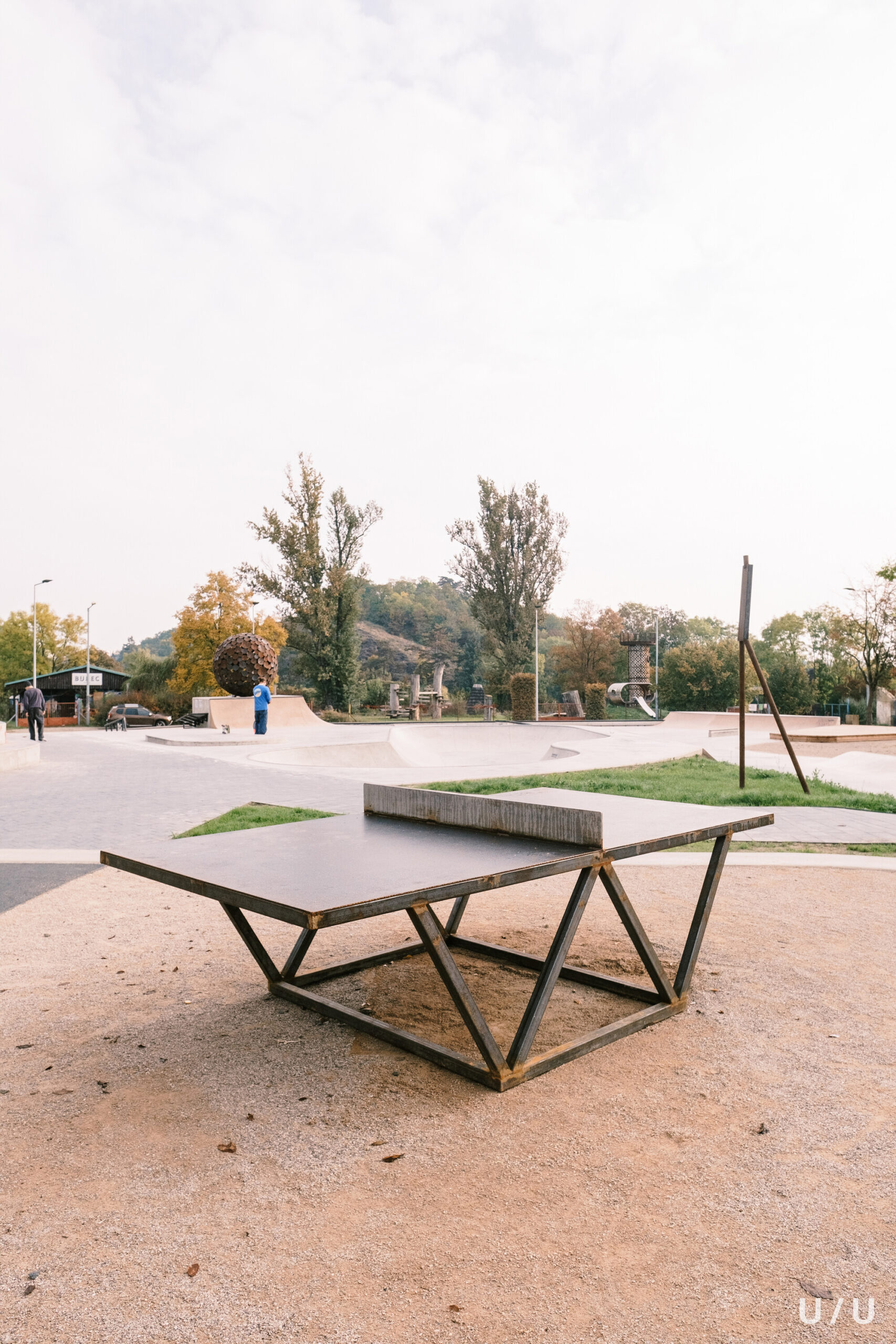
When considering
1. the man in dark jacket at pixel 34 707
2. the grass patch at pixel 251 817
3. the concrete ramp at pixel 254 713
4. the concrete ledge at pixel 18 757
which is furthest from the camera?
the concrete ramp at pixel 254 713

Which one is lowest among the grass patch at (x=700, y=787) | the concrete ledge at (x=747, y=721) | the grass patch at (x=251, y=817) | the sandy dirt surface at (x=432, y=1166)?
the sandy dirt surface at (x=432, y=1166)

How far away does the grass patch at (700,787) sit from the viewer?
9.05 metres

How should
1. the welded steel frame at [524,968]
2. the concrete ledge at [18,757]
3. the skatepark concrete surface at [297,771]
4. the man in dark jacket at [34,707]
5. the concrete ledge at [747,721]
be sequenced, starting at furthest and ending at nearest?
1. the concrete ledge at [747,721]
2. the man in dark jacket at [34,707]
3. the concrete ledge at [18,757]
4. the skatepark concrete surface at [297,771]
5. the welded steel frame at [524,968]

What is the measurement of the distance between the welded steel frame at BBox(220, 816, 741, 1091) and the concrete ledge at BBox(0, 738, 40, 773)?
39.9ft

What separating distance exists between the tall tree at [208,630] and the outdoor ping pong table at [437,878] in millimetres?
37724

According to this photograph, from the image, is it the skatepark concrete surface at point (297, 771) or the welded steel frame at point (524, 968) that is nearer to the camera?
the welded steel frame at point (524, 968)

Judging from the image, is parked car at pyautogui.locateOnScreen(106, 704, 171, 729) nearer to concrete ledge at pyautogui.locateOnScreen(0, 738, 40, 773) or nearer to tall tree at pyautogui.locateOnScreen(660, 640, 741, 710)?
concrete ledge at pyautogui.locateOnScreen(0, 738, 40, 773)

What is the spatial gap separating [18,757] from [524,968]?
43.6 ft

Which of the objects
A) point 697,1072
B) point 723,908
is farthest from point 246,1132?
point 723,908

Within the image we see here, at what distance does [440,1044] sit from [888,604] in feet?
131

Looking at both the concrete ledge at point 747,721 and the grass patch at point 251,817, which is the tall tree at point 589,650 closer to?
the concrete ledge at point 747,721

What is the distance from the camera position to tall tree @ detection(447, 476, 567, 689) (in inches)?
1766

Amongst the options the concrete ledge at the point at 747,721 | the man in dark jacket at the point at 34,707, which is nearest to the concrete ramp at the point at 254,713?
the man in dark jacket at the point at 34,707

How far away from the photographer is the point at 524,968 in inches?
156
